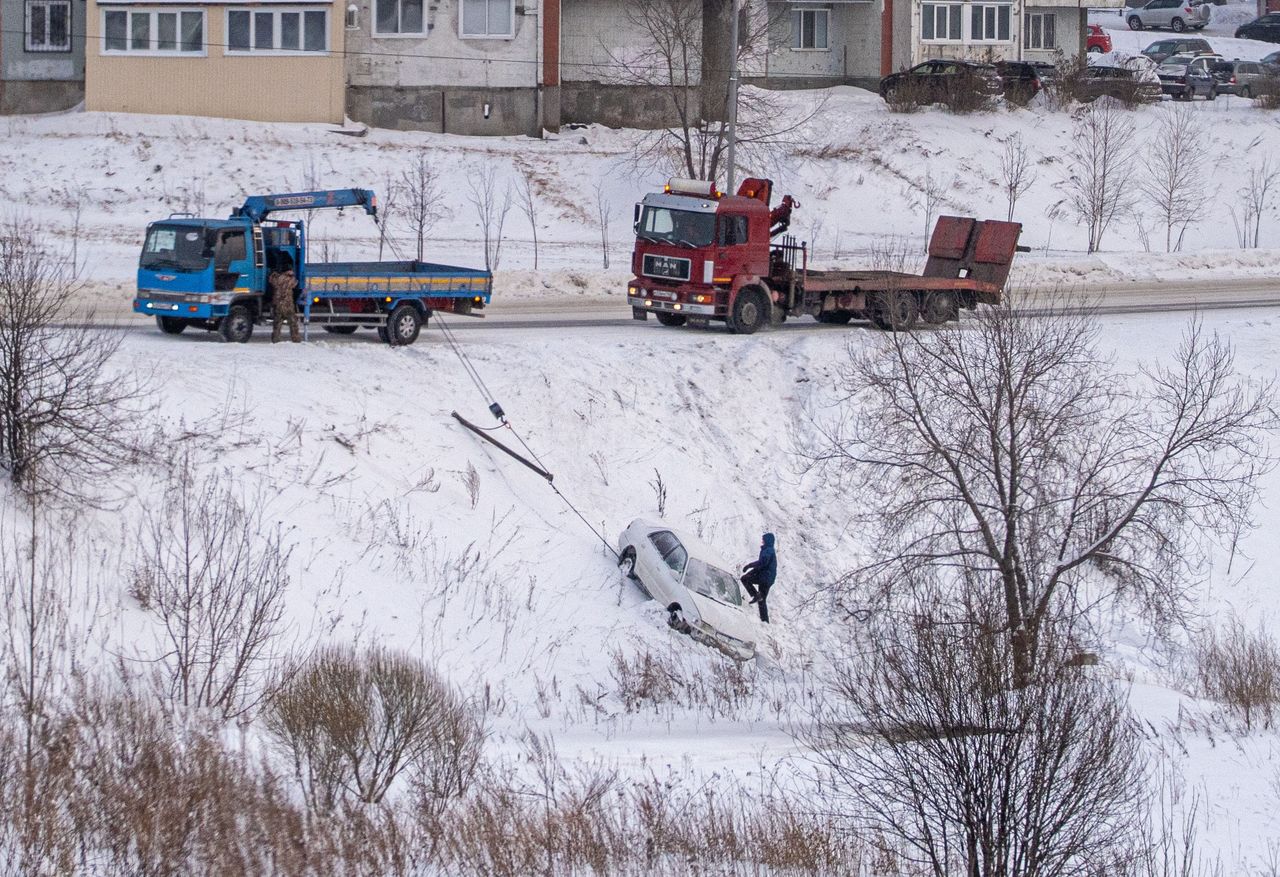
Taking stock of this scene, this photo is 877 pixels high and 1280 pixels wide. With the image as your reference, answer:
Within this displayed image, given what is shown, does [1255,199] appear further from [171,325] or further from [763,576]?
[171,325]

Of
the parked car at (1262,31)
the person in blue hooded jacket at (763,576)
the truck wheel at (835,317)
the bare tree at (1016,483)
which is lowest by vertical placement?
the person in blue hooded jacket at (763,576)

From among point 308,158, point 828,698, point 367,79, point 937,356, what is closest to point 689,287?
point 937,356

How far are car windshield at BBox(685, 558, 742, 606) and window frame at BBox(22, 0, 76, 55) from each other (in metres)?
34.5

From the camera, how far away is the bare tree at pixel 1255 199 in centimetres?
4188

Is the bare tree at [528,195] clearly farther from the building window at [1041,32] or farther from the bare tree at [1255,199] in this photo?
the building window at [1041,32]

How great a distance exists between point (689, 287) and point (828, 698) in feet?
36.2

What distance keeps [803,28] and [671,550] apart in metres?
37.9

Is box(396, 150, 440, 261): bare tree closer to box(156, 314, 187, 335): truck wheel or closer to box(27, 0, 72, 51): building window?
box(27, 0, 72, 51): building window

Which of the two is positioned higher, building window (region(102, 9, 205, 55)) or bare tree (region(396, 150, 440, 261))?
building window (region(102, 9, 205, 55))

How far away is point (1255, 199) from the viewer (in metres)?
43.4

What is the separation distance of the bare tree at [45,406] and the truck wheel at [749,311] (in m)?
11.5

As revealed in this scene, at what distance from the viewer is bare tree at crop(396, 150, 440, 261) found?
36344 millimetres

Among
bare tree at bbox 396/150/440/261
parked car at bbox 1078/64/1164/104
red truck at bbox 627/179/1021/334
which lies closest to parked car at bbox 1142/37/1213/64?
parked car at bbox 1078/64/1164/104

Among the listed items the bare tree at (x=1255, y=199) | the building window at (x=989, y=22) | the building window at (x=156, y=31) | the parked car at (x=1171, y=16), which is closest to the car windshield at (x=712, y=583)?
the bare tree at (x=1255, y=199)
